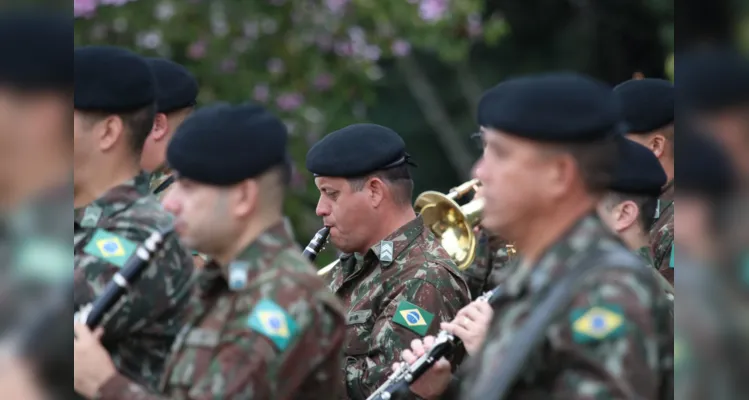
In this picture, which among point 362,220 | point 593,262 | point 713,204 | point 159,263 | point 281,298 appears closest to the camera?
point 713,204

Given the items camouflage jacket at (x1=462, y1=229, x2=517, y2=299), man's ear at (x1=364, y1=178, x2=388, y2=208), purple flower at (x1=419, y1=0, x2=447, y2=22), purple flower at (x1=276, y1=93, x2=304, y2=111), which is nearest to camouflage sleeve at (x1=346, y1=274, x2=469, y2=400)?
man's ear at (x1=364, y1=178, x2=388, y2=208)

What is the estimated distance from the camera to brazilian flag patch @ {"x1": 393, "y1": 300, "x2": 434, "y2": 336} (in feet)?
19.2

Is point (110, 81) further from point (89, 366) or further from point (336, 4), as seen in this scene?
point (336, 4)

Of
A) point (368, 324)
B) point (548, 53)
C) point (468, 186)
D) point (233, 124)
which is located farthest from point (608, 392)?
point (548, 53)

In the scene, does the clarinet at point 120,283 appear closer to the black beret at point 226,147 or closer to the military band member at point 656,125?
the black beret at point 226,147

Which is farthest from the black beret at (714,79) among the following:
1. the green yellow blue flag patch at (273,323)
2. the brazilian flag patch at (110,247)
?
the brazilian flag patch at (110,247)

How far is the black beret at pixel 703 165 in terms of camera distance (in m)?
2.70

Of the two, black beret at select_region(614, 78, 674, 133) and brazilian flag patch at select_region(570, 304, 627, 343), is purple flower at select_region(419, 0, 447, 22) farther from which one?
brazilian flag patch at select_region(570, 304, 627, 343)

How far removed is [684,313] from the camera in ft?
9.57

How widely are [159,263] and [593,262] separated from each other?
4.81ft

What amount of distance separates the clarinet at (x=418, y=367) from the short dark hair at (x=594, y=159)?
1.47 meters

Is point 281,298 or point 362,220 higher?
point 281,298

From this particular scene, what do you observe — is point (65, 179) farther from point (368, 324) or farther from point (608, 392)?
point (368, 324)

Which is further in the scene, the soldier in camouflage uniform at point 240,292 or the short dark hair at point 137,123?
the short dark hair at point 137,123
